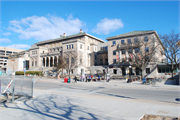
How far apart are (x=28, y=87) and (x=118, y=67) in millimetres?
41026

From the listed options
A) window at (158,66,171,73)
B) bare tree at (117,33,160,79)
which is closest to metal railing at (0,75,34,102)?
bare tree at (117,33,160,79)

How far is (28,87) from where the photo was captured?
1056 cm

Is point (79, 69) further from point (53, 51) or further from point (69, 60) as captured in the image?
point (53, 51)

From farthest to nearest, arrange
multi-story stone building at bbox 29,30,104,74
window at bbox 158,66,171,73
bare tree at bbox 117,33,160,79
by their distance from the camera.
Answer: multi-story stone building at bbox 29,30,104,74
window at bbox 158,66,171,73
bare tree at bbox 117,33,160,79

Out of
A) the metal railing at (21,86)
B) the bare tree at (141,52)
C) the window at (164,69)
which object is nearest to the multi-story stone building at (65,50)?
the bare tree at (141,52)

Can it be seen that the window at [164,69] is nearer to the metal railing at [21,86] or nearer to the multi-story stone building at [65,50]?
the multi-story stone building at [65,50]

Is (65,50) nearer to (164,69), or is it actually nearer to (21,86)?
(164,69)

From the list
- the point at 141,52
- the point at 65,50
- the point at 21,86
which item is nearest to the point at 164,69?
the point at 141,52

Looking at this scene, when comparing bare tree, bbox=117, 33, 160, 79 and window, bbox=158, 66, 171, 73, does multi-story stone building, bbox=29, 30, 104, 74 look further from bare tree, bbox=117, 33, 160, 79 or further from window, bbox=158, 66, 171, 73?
window, bbox=158, 66, 171, 73

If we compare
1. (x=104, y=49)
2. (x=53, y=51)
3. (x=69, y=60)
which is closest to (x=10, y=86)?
(x=69, y=60)

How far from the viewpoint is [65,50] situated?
57.0m

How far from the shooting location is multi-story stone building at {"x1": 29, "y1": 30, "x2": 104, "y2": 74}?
54625 millimetres

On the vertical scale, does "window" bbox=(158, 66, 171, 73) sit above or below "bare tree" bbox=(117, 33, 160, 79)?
below

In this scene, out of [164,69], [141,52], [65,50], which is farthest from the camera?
[65,50]
